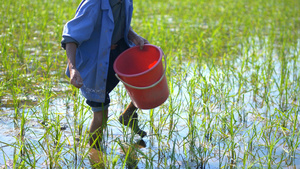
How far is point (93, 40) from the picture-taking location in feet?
7.77

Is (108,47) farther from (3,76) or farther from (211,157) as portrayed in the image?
(3,76)

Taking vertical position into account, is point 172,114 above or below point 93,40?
below

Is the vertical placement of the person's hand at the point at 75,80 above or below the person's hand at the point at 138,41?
below

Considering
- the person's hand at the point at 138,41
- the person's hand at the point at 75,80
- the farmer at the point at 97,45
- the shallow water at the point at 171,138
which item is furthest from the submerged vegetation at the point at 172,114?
the person's hand at the point at 138,41

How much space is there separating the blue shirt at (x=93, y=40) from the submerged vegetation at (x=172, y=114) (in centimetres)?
30

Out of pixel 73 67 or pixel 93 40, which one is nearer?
pixel 73 67

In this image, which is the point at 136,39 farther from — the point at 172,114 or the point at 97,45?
the point at 172,114

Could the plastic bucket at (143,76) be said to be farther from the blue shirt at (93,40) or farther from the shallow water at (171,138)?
the shallow water at (171,138)

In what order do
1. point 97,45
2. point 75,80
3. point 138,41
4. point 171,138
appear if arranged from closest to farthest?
point 75,80 < point 97,45 < point 138,41 < point 171,138

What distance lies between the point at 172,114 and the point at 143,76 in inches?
28.4

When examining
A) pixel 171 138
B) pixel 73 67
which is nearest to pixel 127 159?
pixel 171 138

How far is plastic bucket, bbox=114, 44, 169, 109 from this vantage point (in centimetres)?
224

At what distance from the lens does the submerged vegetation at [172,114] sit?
2404mm

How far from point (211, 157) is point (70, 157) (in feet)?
2.92
